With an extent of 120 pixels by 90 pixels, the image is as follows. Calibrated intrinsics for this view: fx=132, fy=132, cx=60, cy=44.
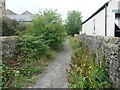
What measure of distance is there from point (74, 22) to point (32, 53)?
31.2m

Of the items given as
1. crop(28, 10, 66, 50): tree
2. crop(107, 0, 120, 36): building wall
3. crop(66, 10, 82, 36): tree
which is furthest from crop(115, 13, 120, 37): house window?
crop(66, 10, 82, 36): tree

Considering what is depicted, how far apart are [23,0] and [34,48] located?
14.5 meters

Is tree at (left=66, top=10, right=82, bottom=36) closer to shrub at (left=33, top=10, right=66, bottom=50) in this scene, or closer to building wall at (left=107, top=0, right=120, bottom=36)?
shrub at (left=33, top=10, right=66, bottom=50)

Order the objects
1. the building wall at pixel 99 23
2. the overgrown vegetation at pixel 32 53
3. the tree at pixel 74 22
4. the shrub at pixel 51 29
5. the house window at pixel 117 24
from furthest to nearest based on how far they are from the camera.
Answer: the tree at pixel 74 22, the building wall at pixel 99 23, the shrub at pixel 51 29, the house window at pixel 117 24, the overgrown vegetation at pixel 32 53

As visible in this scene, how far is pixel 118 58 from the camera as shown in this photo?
3.52 metres

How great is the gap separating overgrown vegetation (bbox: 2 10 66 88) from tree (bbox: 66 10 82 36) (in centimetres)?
2325

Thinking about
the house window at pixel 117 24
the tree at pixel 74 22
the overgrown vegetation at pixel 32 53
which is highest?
the tree at pixel 74 22

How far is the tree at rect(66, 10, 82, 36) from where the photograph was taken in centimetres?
3584

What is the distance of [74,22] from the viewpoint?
37.4m

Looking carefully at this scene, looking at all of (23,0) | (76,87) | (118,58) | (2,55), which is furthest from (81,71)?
(23,0)

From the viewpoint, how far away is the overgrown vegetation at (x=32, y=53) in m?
5.19

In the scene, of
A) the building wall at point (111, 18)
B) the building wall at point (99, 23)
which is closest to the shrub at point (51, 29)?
the building wall at point (99, 23)

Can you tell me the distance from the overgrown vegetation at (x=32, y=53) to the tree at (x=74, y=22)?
2325cm

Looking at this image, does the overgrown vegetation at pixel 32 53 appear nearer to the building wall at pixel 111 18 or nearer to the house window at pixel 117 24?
the building wall at pixel 111 18
